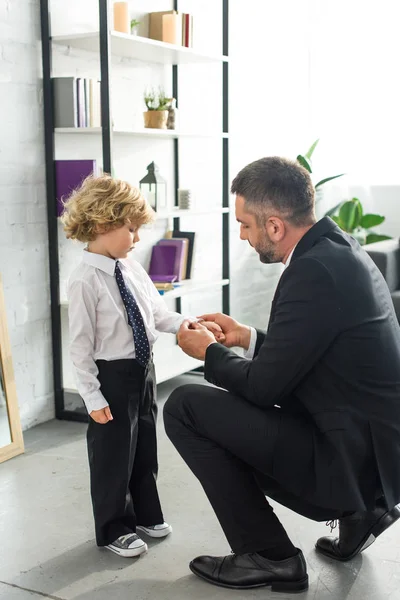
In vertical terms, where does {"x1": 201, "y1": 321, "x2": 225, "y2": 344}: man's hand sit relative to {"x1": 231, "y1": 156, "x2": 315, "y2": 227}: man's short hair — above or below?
below

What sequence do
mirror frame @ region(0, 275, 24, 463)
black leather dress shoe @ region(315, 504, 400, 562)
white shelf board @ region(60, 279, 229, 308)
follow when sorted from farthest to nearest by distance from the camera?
white shelf board @ region(60, 279, 229, 308) → mirror frame @ region(0, 275, 24, 463) → black leather dress shoe @ region(315, 504, 400, 562)

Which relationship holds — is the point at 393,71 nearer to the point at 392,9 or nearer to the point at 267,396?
the point at 392,9

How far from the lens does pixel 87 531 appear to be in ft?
7.84

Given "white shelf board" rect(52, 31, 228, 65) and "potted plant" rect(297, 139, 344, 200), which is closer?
"white shelf board" rect(52, 31, 228, 65)

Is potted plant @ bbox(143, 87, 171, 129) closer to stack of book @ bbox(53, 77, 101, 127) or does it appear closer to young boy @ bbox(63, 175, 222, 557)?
stack of book @ bbox(53, 77, 101, 127)

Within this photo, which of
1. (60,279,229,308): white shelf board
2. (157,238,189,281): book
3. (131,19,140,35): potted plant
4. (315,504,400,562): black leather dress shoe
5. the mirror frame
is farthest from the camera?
(157,238,189,281): book

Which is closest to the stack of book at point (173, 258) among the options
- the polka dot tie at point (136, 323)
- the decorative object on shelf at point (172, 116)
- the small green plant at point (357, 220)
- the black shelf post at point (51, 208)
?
the decorative object on shelf at point (172, 116)

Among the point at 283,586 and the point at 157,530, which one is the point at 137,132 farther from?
the point at 283,586

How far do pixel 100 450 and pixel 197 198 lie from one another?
8.16 feet

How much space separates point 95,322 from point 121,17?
164 cm

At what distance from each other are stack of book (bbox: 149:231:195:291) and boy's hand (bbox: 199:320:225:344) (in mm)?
1494

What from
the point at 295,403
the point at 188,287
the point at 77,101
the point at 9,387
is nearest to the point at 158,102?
the point at 77,101

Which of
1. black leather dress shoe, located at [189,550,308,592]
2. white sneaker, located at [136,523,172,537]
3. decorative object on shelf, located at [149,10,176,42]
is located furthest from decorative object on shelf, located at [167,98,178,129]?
black leather dress shoe, located at [189,550,308,592]

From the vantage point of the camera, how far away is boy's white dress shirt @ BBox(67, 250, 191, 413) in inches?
85.8
